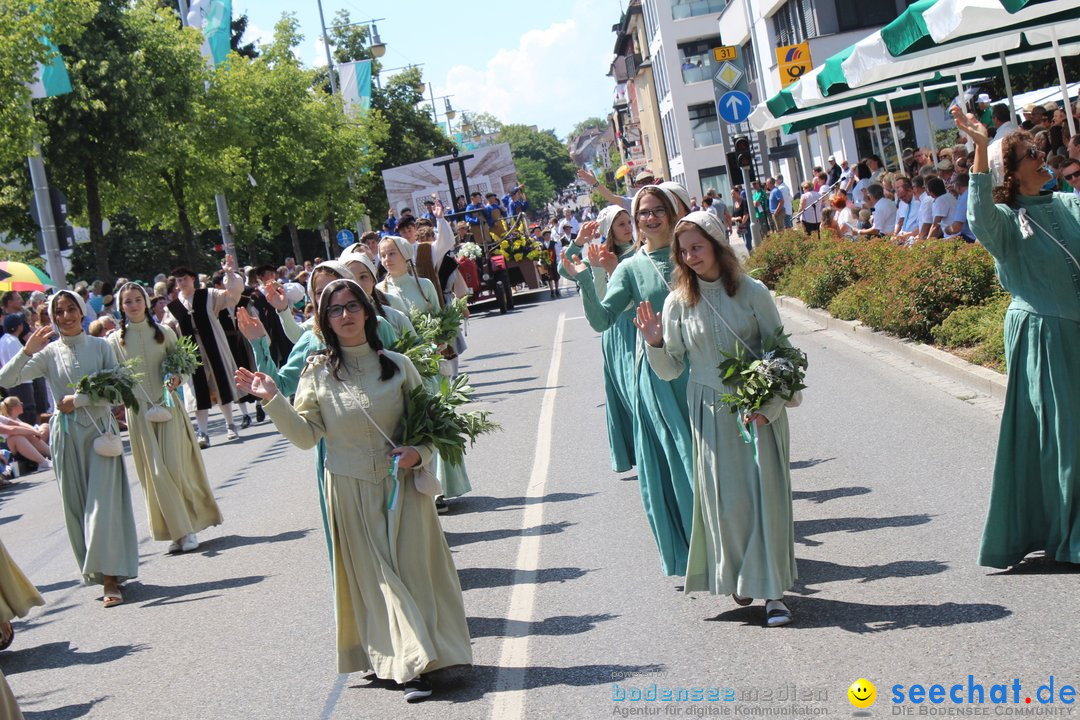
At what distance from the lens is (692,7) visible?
240 feet

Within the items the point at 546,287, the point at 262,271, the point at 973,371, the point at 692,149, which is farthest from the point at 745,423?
the point at 692,149

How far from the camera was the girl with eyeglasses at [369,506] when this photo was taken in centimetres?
598

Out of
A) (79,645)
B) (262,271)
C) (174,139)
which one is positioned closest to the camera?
(79,645)

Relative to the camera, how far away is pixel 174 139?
1294 inches

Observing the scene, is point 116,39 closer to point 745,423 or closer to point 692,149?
point 745,423

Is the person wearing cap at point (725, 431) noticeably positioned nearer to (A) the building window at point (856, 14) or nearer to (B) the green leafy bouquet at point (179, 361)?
(B) the green leafy bouquet at point (179, 361)

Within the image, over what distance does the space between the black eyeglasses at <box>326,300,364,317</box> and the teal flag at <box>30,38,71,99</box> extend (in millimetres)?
19051

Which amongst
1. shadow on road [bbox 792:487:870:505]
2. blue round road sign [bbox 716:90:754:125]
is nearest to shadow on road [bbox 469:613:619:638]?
shadow on road [bbox 792:487:870:505]

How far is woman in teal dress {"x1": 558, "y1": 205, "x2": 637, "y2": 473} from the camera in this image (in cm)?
816

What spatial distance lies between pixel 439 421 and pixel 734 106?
20478 mm

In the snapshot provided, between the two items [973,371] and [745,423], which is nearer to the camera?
[745,423]

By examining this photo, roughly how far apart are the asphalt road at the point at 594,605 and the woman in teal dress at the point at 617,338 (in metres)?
0.49

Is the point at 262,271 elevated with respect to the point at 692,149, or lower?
lower

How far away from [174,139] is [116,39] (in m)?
2.95
